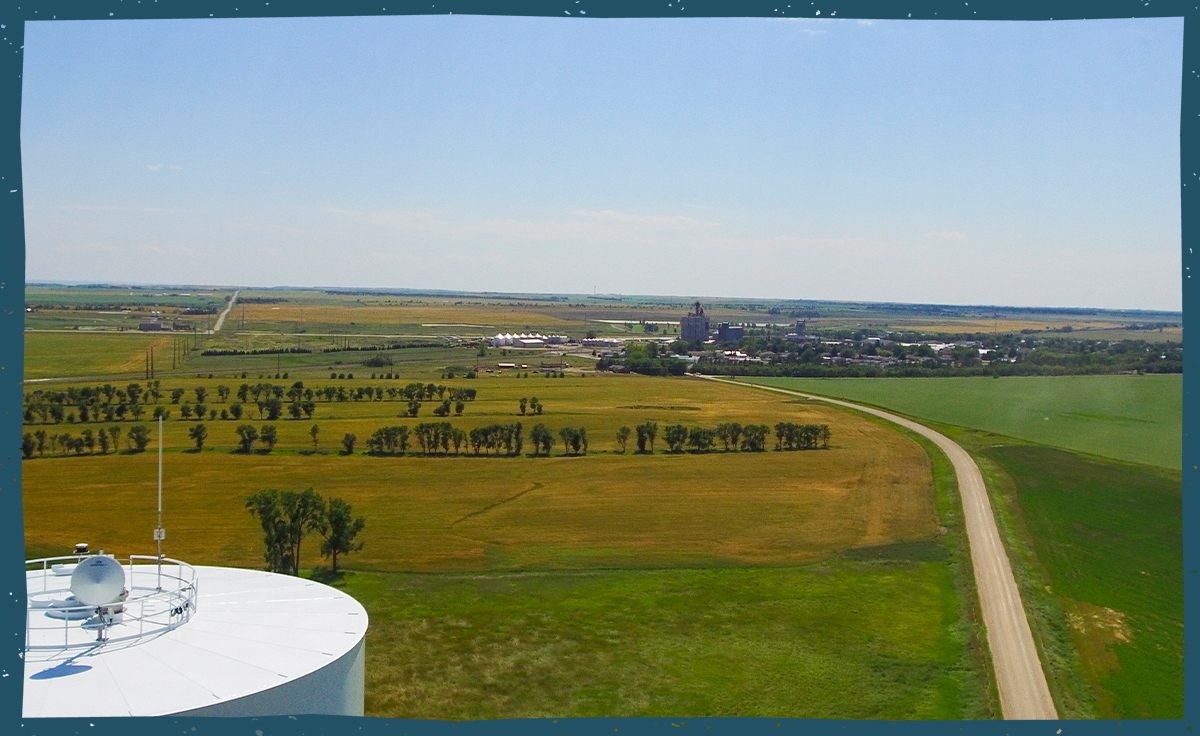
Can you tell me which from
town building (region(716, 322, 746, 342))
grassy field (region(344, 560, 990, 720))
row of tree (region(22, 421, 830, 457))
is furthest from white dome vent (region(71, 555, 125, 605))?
→ town building (region(716, 322, 746, 342))

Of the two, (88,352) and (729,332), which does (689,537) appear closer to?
(88,352)

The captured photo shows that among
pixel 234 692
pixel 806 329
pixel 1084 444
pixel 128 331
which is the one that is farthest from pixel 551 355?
pixel 234 692

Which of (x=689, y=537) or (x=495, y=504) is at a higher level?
(x=495, y=504)

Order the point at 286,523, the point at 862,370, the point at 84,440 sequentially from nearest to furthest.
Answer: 1. the point at 286,523
2. the point at 84,440
3. the point at 862,370

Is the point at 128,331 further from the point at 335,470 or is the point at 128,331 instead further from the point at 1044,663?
the point at 1044,663

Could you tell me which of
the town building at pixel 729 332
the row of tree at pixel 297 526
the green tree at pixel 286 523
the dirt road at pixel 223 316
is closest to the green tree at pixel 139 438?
the row of tree at pixel 297 526

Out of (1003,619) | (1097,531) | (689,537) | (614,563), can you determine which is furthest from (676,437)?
(1003,619)
